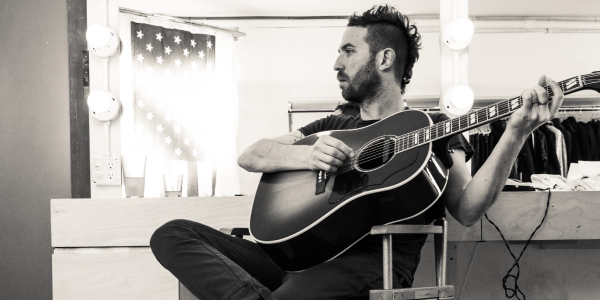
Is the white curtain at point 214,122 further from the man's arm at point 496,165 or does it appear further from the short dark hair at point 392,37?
the man's arm at point 496,165

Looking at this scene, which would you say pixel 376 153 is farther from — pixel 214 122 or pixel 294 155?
pixel 214 122

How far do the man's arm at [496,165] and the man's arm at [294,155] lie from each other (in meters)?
0.30

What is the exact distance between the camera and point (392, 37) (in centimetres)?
160

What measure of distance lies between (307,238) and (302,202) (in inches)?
3.8

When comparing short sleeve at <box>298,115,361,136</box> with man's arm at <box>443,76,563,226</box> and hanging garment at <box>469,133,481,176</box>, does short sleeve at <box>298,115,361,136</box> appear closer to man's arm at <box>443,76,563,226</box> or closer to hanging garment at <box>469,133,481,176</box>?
man's arm at <box>443,76,563,226</box>

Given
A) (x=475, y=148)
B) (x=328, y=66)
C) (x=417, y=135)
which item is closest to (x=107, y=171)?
(x=417, y=135)

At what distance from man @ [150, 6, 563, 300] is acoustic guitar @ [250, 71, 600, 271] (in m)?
0.04

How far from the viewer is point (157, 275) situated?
180cm

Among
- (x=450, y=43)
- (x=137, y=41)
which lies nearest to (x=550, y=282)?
(x=450, y=43)

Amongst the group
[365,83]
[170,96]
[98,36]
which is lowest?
[365,83]

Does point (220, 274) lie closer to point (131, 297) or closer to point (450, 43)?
point (131, 297)

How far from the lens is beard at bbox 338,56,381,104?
1.56 meters

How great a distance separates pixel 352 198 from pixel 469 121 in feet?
0.98

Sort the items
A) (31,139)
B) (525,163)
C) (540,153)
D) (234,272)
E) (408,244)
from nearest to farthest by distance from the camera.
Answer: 1. (234,272)
2. (408,244)
3. (31,139)
4. (525,163)
5. (540,153)
